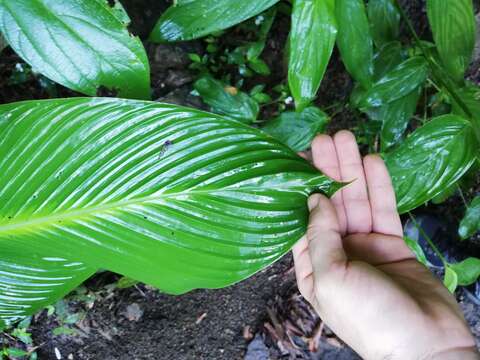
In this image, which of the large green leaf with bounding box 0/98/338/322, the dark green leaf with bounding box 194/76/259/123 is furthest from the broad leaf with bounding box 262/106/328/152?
the large green leaf with bounding box 0/98/338/322

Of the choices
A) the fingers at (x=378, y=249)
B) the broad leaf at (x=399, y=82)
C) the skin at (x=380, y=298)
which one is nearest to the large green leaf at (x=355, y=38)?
the broad leaf at (x=399, y=82)

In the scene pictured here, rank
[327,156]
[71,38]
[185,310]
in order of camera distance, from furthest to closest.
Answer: [185,310]
[327,156]
[71,38]

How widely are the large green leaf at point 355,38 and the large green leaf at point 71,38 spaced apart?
463mm

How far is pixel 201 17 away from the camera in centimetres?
99

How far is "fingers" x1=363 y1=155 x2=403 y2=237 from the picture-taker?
3.44 feet

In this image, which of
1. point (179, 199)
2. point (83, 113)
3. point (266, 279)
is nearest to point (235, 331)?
point (266, 279)

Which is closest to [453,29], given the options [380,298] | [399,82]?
[399,82]

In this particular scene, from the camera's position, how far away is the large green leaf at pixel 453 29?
0.99 meters

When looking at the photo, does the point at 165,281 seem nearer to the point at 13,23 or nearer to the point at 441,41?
the point at 13,23

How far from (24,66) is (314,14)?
106cm

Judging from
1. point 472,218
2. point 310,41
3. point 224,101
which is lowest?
point 472,218

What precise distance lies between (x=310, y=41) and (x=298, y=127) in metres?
0.42

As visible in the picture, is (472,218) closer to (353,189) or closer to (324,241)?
(353,189)

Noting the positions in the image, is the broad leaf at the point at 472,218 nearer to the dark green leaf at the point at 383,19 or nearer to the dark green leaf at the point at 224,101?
the dark green leaf at the point at 383,19
